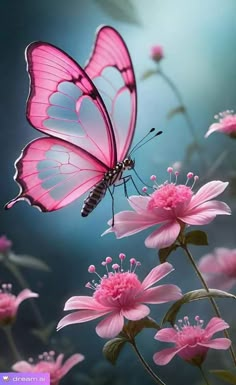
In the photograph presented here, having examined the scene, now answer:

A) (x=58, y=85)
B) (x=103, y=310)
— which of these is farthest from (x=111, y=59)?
(x=103, y=310)

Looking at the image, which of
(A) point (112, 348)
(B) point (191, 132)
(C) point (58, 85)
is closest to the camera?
(A) point (112, 348)

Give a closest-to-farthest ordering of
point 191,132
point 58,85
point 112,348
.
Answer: point 112,348, point 58,85, point 191,132

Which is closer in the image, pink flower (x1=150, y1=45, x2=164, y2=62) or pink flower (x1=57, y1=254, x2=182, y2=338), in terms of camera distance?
pink flower (x1=57, y1=254, x2=182, y2=338)

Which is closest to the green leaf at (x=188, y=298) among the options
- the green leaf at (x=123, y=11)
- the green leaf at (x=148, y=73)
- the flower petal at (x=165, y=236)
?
the flower petal at (x=165, y=236)

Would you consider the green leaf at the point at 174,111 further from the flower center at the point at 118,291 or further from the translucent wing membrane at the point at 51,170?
the flower center at the point at 118,291

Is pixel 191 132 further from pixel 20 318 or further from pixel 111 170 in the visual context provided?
pixel 20 318

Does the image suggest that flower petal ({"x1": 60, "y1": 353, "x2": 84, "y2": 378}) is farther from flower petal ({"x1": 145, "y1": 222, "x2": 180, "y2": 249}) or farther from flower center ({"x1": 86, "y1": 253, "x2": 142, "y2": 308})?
flower petal ({"x1": 145, "y1": 222, "x2": 180, "y2": 249})

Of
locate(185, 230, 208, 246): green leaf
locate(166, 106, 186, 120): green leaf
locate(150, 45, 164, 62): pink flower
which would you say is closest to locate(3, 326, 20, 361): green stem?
locate(185, 230, 208, 246): green leaf
